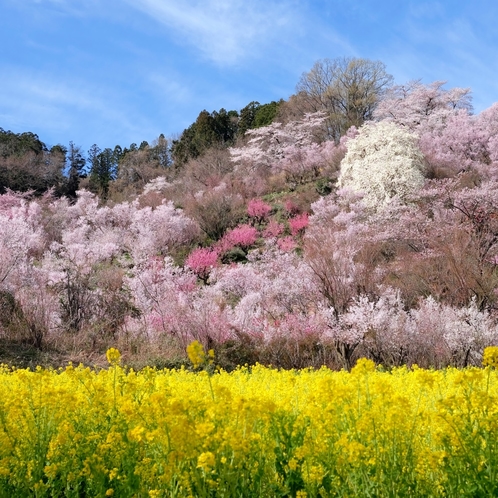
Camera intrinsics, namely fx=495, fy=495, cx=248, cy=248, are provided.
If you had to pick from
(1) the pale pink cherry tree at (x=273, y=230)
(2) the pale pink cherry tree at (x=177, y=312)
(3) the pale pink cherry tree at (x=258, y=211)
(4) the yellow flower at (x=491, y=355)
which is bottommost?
(2) the pale pink cherry tree at (x=177, y=312)

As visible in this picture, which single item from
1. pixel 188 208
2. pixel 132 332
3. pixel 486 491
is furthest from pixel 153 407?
pixel 188 208

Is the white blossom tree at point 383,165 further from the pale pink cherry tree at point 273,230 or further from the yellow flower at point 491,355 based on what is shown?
the yellow flower at point 491,355

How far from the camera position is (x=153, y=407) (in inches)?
111

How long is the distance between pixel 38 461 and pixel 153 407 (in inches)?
33.5

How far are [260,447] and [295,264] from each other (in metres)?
13.6

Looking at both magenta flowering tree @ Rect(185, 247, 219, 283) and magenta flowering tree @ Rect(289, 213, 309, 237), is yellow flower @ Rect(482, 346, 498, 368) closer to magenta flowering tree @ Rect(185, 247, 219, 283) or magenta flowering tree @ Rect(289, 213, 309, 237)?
magenta flowering tree @ Rect(185, 247, 219, 283)

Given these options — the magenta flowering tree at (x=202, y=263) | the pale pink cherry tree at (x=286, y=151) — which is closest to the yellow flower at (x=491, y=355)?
the magenta flowering tree at (x=202, y=263)

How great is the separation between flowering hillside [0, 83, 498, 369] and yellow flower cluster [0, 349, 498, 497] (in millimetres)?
6873

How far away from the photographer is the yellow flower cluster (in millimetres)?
2572

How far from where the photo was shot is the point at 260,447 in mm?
2961

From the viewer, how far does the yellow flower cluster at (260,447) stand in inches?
101

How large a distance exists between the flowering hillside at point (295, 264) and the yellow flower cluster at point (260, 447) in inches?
271

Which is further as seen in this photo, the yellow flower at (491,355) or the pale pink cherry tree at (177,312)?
the pale pink cherry tree at (177,312)

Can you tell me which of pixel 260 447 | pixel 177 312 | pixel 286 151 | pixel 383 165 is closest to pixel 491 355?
pixel 260 447
